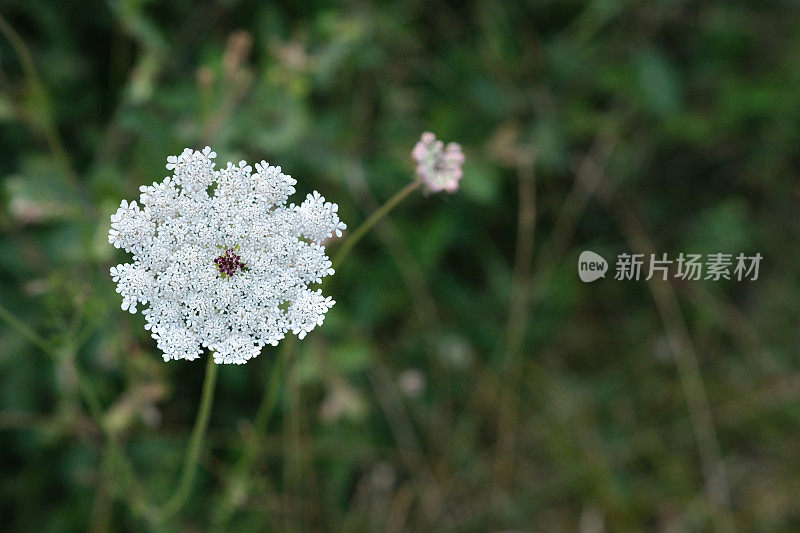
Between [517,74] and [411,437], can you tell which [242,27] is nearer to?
[517,74]

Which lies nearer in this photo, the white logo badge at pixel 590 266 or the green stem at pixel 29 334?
the green stem at pixel 29 334

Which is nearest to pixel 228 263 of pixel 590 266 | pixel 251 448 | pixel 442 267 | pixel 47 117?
pixel 251 448

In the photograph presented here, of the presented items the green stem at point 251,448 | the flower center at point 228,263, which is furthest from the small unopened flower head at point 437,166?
the green stem at point 251,448

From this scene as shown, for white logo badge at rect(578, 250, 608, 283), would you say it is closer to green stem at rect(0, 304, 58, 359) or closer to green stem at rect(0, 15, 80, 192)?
green stem at rect(0, 15, 80, 192)

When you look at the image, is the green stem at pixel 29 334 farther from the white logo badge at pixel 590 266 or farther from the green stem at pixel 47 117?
the white logo badge at pixel 590 266
